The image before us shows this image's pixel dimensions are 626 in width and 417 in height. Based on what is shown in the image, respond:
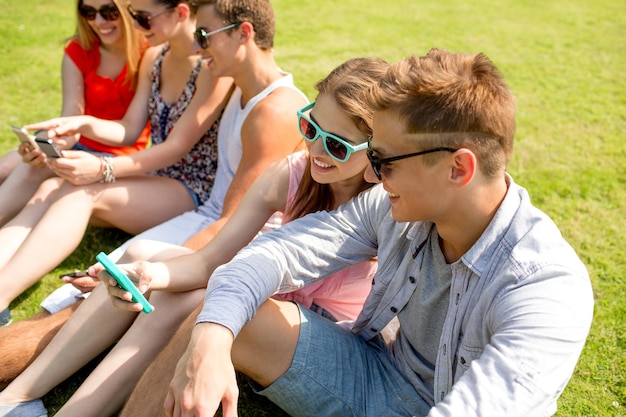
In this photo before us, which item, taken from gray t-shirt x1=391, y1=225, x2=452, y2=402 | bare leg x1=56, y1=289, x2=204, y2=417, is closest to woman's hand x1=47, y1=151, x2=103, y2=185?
bare leg x1=56, y1=289, x2=204, y2=417

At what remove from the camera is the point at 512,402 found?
184cm

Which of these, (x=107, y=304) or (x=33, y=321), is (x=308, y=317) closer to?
(x=107, y=304)

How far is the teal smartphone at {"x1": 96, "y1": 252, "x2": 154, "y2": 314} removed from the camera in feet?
8.07

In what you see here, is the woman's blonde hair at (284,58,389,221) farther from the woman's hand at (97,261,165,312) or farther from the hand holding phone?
the hand holding phone

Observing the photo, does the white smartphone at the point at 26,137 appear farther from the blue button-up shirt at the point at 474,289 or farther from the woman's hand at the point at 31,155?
the blue button-up shirt at the point at 474,289

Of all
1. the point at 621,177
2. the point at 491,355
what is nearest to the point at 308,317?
the point at 491,355

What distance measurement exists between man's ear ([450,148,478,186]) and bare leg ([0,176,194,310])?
8.16 ft

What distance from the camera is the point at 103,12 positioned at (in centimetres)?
439

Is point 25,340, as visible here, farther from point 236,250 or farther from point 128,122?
point 128,122

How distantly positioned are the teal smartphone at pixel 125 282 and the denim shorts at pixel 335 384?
0.58 metres

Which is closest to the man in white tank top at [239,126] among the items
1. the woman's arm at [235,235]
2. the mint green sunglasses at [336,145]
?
the woman's arm at [235,235]

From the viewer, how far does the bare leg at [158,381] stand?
2432 mm

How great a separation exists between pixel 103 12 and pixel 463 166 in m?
3.20

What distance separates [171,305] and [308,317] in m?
0.66
